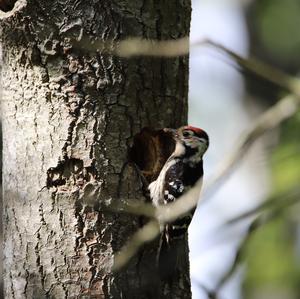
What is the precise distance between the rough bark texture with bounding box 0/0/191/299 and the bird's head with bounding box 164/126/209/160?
2.18 ft

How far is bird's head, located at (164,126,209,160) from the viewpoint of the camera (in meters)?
5.46

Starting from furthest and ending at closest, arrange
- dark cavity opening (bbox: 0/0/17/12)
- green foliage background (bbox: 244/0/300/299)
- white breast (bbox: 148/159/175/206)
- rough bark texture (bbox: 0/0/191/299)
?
green foliage background (bbox: 244/0/300/299) → white breast (bbox: 148/159/175/206) → dark cavity opening (bbox: 0/0/17/12) → rough bark texture (bbox: 0/0/191/299)

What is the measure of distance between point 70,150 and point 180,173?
4.55ft

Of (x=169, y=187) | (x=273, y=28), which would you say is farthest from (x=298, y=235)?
(x=169, y=187)

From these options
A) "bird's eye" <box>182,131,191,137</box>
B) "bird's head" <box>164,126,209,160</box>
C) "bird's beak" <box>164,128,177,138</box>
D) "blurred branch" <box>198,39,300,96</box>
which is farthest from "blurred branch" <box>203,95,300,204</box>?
"bird's eye" <box>182,131,191,137</box>

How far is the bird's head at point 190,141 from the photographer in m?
5.46

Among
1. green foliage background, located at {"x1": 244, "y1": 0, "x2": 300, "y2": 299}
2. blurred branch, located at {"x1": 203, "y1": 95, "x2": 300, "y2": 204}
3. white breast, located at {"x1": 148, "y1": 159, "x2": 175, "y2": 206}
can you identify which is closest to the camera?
blurred branch, located at {"x1": 203, "y1": 95, "x2": 300, "y2": 204}

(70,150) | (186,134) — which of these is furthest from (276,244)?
(70,150)

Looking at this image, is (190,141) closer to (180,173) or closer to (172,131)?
(180,173)

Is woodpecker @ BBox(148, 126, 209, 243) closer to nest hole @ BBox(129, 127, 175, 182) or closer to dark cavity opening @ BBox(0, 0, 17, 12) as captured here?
nest hole @ BBox(129, 127, 175, 182)

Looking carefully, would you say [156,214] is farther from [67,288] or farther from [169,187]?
[169,187]

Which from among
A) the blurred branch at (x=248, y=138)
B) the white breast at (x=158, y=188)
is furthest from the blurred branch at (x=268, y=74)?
the white breast at (x=158, y=188)

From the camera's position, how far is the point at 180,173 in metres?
5.84

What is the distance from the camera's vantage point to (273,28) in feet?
41.4
